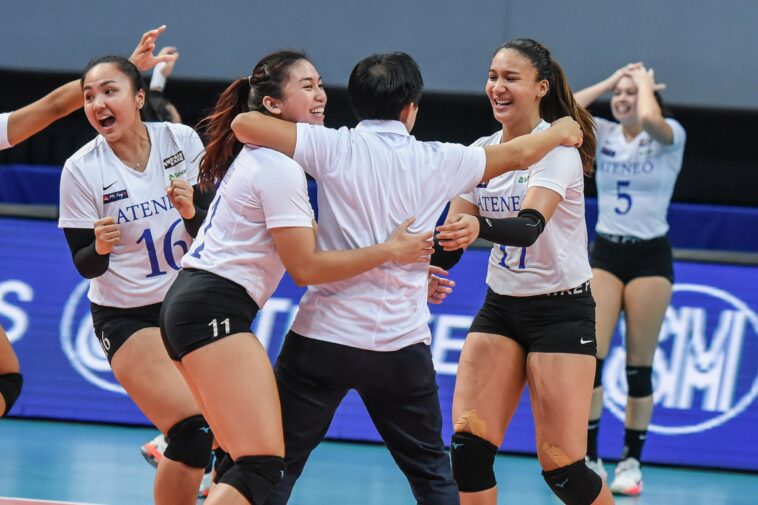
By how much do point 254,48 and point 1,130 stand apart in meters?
4.14

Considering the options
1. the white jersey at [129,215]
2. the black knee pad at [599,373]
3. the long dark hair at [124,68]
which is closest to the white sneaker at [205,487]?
the white jersey at [129,215]

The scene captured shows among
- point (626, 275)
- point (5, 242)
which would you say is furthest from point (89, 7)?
point (626, 275)

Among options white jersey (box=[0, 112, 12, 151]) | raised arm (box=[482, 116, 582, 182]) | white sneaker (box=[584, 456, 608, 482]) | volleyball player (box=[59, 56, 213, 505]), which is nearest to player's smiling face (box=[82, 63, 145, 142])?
volleyball player (box=[59, 56, 213, 505])

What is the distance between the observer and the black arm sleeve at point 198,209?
4.24 meters

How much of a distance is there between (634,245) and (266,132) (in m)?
3.16

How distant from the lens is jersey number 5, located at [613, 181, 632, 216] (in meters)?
6.24

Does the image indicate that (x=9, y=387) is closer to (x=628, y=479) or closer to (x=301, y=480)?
(x=301, y=480)

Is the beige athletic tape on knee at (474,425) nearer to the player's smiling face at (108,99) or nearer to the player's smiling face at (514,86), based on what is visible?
the player's smiling face at (514,86)

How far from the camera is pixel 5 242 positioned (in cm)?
677

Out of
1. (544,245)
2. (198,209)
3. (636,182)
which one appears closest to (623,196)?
(636,182)

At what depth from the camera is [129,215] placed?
4.50 meters

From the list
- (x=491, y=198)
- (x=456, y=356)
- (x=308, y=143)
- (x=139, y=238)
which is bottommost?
(x=456, y=356)

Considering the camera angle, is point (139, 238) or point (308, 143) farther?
point (139, 238)

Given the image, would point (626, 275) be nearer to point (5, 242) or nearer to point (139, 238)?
point (139, 238)
